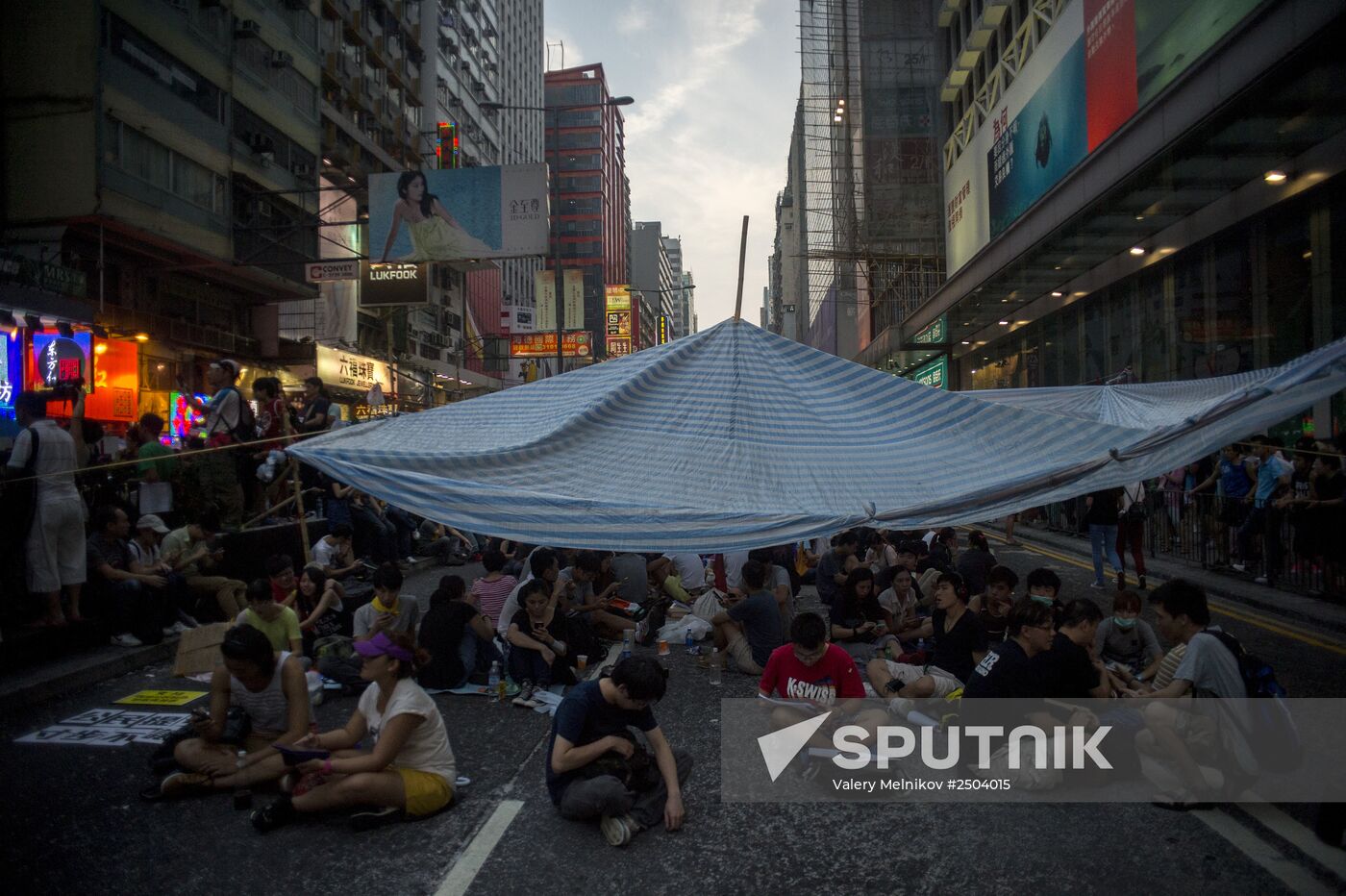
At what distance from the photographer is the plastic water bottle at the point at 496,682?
25.3ft

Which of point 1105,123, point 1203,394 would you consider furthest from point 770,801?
point 1105,123

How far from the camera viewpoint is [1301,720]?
6.32 metres

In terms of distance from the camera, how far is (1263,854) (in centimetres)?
424

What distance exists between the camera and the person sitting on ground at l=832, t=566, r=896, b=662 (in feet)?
29.6

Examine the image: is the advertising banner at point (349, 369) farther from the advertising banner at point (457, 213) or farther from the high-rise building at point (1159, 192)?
the high-rise building at point (1159, 192)

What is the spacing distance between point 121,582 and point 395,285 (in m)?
22.3

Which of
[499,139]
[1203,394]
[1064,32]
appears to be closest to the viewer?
[1203,394]

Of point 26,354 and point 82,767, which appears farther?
point 26,354

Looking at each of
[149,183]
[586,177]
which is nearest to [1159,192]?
[149,183]

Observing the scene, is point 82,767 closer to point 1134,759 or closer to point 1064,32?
point 1134,759

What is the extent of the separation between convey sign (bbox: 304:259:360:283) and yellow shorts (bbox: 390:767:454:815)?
66.2 feet

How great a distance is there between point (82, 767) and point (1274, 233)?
19.5m

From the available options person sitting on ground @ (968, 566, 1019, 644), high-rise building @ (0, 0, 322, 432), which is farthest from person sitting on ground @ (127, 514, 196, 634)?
high-rise building @ (0, 0, 322, 432)

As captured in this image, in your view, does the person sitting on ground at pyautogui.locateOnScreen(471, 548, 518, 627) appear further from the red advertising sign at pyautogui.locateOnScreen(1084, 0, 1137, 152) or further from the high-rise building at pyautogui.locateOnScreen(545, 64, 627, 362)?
the high-rise building at pyautogui.locateOnScreen(545, 64, 627, 362)
